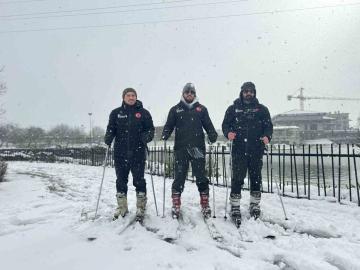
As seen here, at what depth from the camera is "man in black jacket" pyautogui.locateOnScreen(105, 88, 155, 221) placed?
5078 mm

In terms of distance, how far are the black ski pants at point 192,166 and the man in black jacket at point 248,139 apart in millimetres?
483

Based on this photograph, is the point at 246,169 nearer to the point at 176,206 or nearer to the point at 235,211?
the point at 235,211

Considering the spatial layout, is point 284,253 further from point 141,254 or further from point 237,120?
point 237,120

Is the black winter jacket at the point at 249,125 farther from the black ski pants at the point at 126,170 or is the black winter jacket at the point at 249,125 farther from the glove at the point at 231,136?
the black ski pants at the point at 126,170

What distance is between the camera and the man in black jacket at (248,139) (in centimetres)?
504

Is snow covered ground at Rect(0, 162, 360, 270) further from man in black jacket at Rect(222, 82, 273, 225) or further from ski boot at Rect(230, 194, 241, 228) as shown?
man in black jacket at Rect(222, 82, 273, 225)

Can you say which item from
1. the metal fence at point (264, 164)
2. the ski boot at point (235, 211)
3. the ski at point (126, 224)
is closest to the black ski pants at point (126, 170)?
the ski at point (126, 224)

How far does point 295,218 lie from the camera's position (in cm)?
494

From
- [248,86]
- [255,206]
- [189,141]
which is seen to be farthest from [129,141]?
[255,206]

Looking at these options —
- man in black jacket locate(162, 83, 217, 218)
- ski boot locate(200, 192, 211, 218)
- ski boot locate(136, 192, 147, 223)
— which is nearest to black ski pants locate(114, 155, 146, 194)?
ski boot locate(136, 192, 147, 223)

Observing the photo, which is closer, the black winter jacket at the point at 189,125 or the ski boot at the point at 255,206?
the ski boot at the point at 255,206

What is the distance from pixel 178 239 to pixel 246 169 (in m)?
1.70

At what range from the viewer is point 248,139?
5066 mm

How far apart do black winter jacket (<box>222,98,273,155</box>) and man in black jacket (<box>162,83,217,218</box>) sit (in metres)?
0.44
